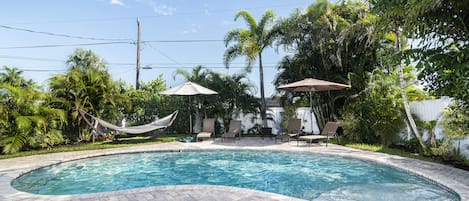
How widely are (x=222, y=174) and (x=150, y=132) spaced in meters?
5.87

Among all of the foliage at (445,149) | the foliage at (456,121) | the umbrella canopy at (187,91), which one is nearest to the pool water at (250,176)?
the foliage at (445,149)

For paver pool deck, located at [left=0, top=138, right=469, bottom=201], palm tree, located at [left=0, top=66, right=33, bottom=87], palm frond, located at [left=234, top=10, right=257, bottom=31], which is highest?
palm frond, located at [left=234, top=10, right=257, bottom=31]

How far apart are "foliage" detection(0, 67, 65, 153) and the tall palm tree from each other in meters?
8.18

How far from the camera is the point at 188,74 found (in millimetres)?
14305

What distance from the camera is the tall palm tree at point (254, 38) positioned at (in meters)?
13.0

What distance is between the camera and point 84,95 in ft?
36.0

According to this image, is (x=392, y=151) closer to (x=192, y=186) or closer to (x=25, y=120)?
(x=192, y=186)

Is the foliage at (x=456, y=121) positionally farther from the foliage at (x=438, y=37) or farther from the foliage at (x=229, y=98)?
the foliage at (x=229, y=98)

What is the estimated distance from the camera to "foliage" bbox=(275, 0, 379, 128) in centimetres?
1091

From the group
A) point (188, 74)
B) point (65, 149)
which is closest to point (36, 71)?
point (188, 74)

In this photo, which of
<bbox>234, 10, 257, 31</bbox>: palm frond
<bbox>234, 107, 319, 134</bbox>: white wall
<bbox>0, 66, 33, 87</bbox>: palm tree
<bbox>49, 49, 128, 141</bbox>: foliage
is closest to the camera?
<bbox>0, 66, 33, 87</bbox>: palm tree

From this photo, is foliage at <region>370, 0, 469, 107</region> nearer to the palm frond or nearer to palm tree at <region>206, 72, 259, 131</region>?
the palm frond

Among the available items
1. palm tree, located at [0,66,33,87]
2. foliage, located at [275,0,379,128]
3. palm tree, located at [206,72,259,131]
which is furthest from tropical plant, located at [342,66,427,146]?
palm tree, located at [0,66,33,87]

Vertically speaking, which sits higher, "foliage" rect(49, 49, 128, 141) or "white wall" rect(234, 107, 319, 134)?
"foliage" rect(49, 49, 128, 141)
